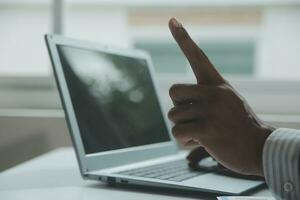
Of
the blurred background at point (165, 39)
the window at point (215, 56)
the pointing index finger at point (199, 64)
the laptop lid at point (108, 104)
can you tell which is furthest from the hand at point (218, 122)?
the window at point (215, 56)

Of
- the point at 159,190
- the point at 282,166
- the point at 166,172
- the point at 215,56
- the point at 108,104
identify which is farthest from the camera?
the point at 215,56

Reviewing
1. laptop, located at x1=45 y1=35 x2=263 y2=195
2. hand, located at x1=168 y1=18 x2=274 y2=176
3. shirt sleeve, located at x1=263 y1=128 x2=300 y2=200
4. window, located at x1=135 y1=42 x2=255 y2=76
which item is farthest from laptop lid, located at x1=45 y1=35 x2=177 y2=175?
window, located at x1=135 y1=42 x2=255 y2=76

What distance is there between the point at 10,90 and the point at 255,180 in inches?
46.8

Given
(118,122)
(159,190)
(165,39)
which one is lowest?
(159,190)

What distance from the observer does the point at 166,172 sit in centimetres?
100

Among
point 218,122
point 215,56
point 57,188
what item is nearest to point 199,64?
point 218,122

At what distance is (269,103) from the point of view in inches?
67.1

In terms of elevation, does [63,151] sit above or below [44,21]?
below

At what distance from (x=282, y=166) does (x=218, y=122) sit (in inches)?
4.7

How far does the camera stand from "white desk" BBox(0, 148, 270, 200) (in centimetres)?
84

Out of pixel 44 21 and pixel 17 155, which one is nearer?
pixel 17 155

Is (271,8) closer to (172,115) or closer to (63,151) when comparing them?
(63,151)

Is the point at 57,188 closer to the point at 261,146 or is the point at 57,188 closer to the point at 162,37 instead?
the point at 261,146

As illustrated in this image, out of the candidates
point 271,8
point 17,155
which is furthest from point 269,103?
point 17,155
